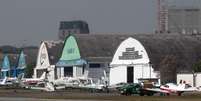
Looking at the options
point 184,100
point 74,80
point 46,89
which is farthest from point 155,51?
point 184,100

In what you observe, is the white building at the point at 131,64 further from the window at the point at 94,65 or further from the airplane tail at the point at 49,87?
the airplane tail at the point at 49,87

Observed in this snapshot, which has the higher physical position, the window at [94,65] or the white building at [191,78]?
the window at [94,65]

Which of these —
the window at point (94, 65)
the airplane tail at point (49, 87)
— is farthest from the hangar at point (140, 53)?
the airplane tail at point (49, 87)

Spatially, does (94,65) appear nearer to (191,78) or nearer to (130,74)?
(130,74)

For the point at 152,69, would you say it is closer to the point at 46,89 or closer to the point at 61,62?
the point at 46,89

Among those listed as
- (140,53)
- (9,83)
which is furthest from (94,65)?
(9,83)

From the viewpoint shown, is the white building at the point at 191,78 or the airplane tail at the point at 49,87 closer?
the white building at the point at 191,78

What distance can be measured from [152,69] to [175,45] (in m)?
18.4

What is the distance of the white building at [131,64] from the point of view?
416 feet

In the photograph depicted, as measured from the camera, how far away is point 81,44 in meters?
153

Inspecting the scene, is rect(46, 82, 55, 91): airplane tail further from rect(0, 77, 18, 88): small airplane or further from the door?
the door

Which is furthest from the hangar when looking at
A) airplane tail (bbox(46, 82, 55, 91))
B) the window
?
airplane tail (bbox(46, 82, 55, 91))

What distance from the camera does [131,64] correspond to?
130 m

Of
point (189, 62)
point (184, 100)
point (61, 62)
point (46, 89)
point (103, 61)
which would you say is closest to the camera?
point (184, 100)
